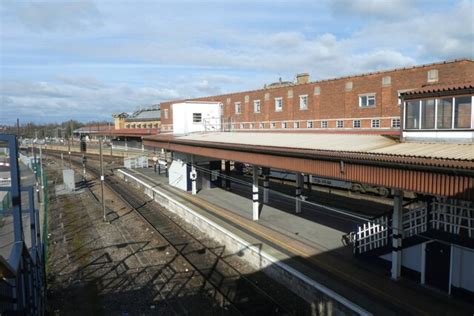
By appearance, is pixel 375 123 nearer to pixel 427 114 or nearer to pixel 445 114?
pixel 427 114

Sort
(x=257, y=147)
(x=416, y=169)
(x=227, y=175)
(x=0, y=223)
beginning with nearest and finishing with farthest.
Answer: (x=416, y=169) < (x=257, y=147) < (x=0, y=223) < (x=227, y=175)

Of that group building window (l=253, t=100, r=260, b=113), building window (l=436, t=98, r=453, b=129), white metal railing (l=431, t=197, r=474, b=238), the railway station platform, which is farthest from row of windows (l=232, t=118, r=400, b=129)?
white metal railing (l=431, t=197, r=474, b=238)

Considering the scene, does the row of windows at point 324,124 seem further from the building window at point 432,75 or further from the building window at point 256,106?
the building window at point 432,75

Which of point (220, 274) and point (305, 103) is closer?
point (220, 274)

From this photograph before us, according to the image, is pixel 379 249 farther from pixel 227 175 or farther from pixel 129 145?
pixel 129 145

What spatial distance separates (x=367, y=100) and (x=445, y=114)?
29.5 metres

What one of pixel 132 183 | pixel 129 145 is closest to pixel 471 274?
pixel 132 183

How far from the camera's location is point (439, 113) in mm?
12422

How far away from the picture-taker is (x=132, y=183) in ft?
128

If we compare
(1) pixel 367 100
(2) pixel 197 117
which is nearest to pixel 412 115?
(2) pixel 197 117

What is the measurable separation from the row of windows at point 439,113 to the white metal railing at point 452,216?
2361 millimetres

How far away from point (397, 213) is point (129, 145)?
7129 cm

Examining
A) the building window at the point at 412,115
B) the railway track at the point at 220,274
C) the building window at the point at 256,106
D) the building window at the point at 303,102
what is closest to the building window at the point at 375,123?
the building window at the point at 303,102

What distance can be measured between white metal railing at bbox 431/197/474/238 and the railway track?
5.05 meters
